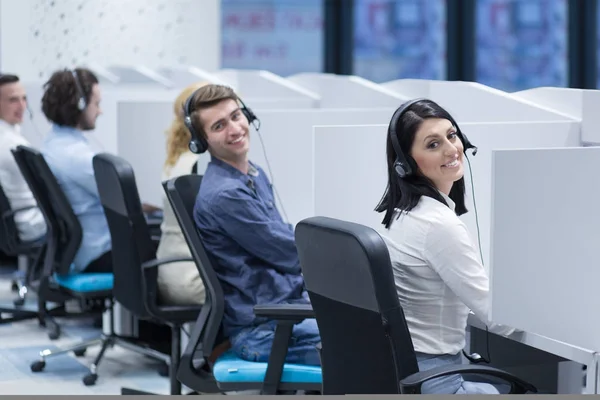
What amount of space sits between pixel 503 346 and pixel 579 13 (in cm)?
473

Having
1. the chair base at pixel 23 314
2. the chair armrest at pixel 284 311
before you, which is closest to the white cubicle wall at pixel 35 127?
the chair base at pixel 23 314

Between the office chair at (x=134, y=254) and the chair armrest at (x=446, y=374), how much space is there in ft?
4.25

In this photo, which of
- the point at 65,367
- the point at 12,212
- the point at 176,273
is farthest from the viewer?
the point at 12,212

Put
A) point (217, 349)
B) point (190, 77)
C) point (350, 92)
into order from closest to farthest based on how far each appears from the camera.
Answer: point (217, 349) < point (350, 92) < point (190, 77)

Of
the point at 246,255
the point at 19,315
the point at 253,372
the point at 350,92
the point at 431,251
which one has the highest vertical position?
the point at 350,92

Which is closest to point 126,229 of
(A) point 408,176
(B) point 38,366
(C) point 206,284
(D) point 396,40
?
(C) point 206,284

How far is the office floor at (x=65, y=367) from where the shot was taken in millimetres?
3678

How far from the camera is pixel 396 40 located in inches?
344

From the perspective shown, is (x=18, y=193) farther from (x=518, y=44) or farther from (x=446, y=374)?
(x=518, y=44)

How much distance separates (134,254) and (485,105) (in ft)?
3.65

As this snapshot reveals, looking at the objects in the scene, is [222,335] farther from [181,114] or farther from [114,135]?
[114,135]

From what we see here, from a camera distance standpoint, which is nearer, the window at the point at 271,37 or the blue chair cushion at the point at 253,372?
the blue chair cushion at the point at 253,372

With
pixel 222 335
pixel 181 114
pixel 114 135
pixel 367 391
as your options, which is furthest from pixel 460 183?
pixel 114 135

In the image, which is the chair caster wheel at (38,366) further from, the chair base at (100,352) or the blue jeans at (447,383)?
the blue jeans at (447,383)
